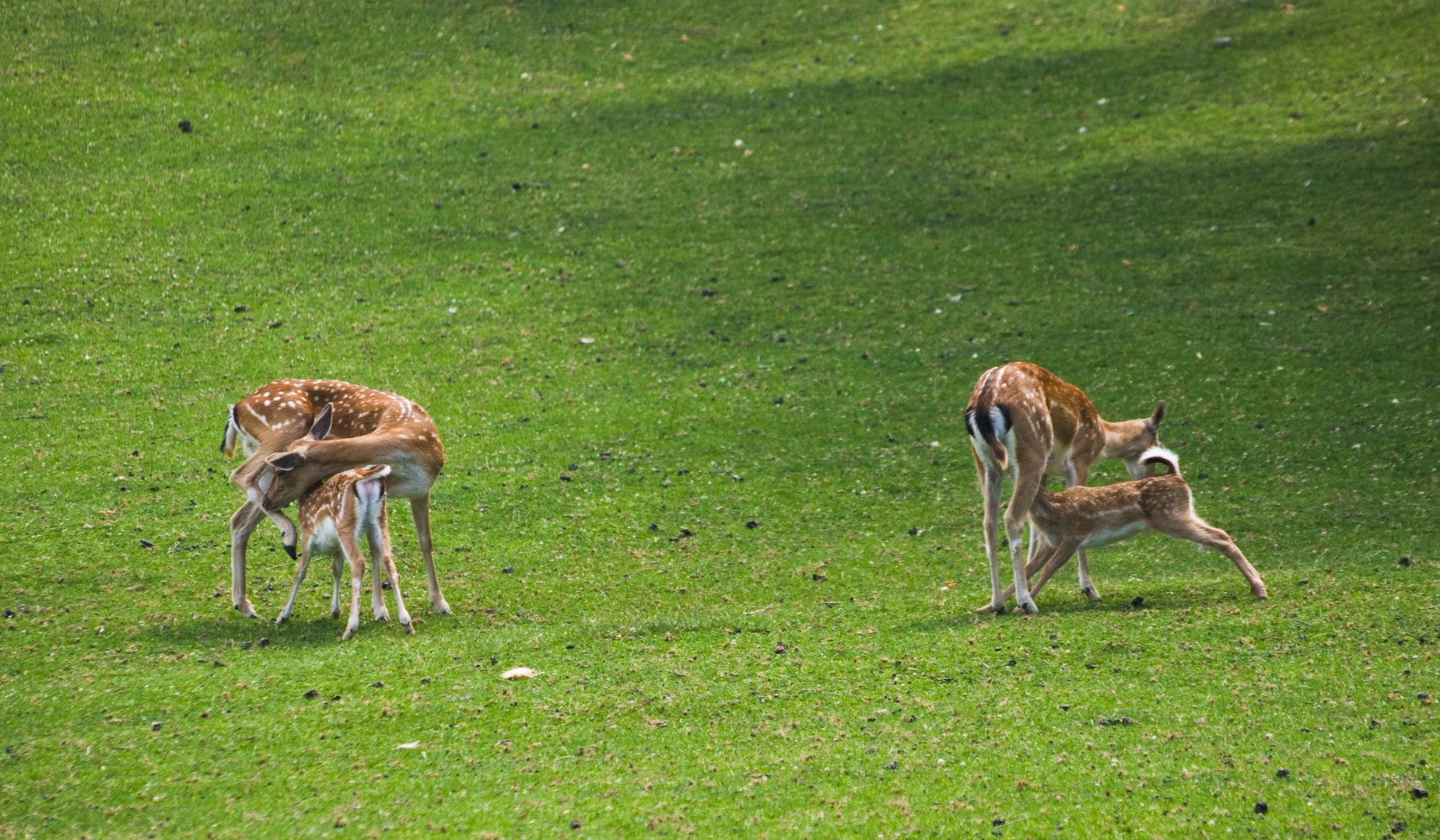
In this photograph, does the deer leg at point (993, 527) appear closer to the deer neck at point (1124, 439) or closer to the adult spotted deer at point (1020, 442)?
the adult spotted deer at point (1020, 442)

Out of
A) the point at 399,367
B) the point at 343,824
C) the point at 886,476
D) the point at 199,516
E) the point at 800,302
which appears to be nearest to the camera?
the point at 343,824

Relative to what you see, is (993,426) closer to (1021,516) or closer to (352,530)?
(1021,516)

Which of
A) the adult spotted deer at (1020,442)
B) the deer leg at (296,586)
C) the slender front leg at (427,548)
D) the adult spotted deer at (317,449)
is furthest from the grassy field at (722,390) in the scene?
the adult spotted deer at (317,449)

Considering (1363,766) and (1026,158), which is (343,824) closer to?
(1363,766)

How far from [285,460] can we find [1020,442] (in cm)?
557

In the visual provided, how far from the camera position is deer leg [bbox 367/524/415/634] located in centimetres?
929

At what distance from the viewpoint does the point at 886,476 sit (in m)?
13.3

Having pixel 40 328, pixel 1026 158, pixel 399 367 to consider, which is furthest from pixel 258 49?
pixel 1026 158

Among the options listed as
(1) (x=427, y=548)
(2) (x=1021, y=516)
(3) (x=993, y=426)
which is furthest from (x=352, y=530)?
(2) (x=1021, y=516)

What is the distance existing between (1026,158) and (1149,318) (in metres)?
5.17

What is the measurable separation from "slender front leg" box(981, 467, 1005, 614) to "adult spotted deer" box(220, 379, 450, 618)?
13.9 ft

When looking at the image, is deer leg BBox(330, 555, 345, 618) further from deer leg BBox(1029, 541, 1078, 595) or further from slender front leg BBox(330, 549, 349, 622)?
deer leg BBox(1029, 541, 1078, 595)

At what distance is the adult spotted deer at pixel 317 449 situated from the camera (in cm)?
978

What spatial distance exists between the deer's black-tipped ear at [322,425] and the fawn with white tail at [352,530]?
50 cm
